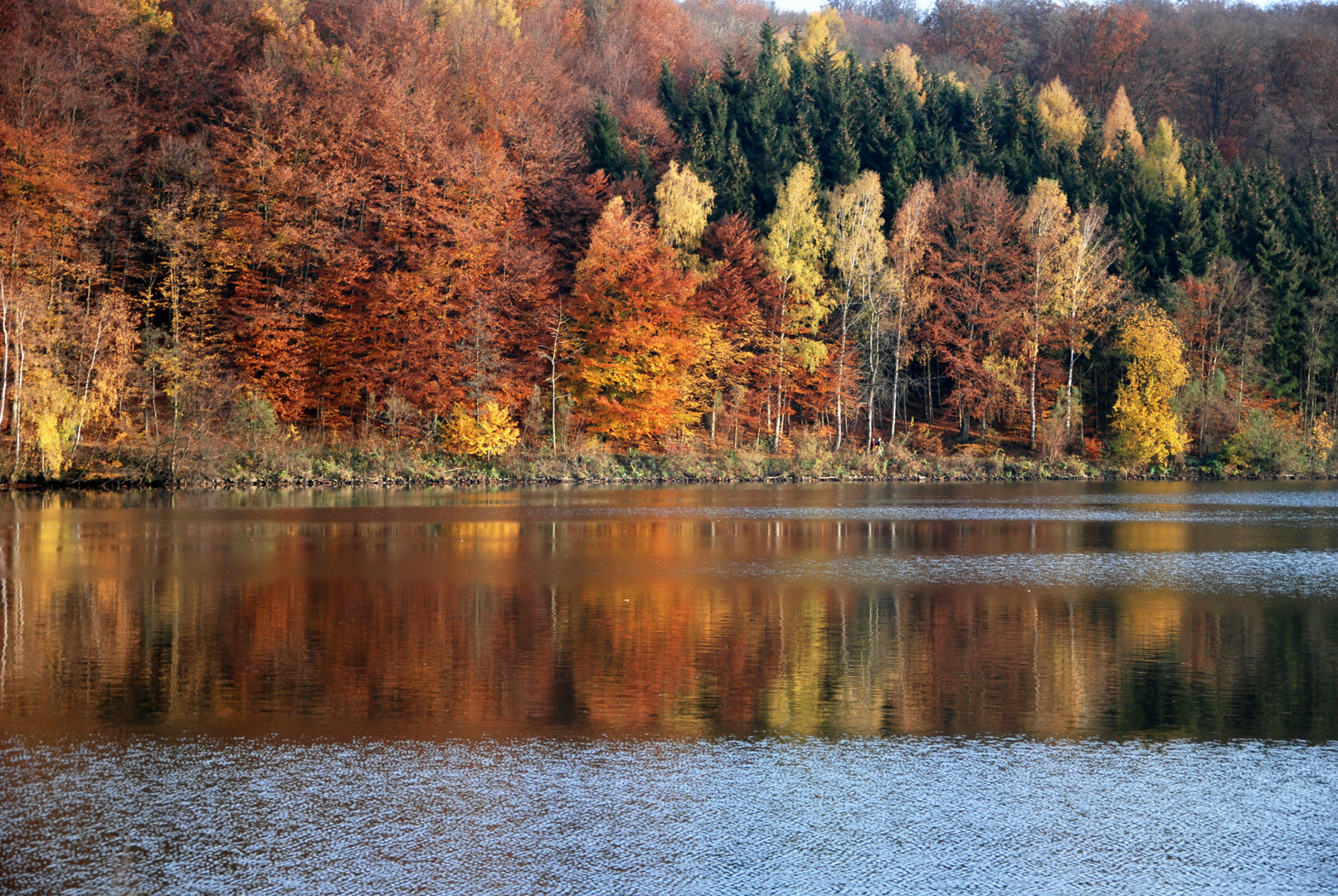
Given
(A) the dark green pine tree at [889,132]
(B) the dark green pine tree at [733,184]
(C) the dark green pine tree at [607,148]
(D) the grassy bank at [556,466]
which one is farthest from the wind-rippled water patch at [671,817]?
(A) the dark green pine tree at [889,132]

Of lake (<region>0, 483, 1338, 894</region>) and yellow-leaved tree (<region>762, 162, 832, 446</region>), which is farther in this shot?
yellow-leaved tree (<region>762, 162, 832, 446</region>)

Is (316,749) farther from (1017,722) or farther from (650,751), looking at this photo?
(1017,722)

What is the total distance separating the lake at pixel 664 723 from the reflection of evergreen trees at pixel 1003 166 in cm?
5006

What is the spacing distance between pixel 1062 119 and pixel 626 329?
140 ft

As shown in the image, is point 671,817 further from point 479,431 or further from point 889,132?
point 889,132

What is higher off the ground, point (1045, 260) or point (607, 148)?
point (607, 148)

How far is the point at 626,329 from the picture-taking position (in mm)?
53344

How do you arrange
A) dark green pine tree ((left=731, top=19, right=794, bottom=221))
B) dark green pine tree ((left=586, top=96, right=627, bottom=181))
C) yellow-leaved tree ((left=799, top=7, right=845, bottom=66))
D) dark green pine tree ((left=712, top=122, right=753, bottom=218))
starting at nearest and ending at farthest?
dark green pine tree ((left=586, top=96, right=627, bottom=181))
dark green pine tree ((left=712, top=122, right=753, bottom=218))
dark green pine tree ((left=731, top=19, right=794, bottom=221))
yellow-leaved tree ((left=799, top=7, right=845, bottom=66))

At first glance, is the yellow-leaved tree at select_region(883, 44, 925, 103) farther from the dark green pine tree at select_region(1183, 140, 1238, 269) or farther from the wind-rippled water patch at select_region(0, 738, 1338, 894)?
the wind-rippled water patch at select_region(0, 738, 1338, 894)

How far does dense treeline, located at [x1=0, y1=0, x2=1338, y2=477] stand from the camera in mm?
48969

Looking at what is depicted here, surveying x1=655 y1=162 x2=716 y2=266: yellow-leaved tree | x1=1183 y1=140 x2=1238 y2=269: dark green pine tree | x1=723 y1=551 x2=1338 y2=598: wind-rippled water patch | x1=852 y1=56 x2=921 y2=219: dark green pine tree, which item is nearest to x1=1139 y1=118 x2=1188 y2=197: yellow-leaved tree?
x1=1183 y1=140 x2=1238 y2=269: dark green pine tree

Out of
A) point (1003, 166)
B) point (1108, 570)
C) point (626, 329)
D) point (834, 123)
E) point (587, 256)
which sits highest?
point (834, 123)

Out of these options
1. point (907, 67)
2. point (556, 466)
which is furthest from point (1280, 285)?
point (556, 466)

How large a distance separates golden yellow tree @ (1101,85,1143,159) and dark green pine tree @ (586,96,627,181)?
35.1 meters
